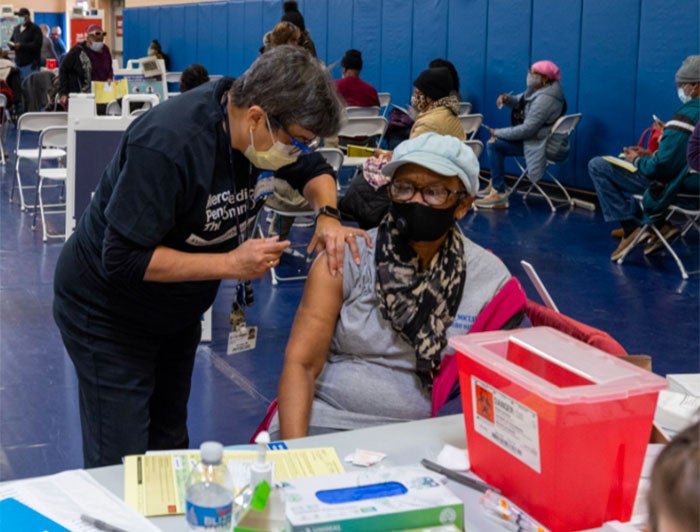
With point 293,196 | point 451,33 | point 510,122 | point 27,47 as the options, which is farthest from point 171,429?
point 27,47

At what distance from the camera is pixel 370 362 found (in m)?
2.56

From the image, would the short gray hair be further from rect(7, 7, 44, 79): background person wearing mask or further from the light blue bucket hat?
rect(7, 7, 44, 79): background person wearing mask

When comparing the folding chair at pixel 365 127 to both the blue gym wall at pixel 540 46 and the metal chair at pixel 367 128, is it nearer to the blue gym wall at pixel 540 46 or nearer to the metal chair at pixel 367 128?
the metal chair at pixel 367 128

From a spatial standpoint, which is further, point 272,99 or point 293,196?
point 293,196

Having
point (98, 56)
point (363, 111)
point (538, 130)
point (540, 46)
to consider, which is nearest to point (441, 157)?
point (538, 130)

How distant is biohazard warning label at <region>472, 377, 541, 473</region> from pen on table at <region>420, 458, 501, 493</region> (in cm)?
9

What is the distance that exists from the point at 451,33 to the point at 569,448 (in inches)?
419

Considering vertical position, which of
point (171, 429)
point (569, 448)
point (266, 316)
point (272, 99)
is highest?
point (272, 99)

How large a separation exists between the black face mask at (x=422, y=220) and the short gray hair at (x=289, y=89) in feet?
1.20

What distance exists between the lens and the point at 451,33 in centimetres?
1181

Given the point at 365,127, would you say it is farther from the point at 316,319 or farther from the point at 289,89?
the point at 289,89

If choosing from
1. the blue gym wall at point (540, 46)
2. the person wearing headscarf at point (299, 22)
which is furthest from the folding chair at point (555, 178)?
the person wearing headscarf at point (299, 22)

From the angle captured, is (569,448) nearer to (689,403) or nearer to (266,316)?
(689,403)

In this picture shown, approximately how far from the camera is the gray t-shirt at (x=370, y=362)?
2510mm
